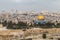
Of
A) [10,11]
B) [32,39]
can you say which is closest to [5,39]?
[32,39]

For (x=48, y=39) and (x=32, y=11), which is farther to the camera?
(x=32, y=11)

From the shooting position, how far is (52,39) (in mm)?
19219

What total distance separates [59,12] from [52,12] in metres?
4.91

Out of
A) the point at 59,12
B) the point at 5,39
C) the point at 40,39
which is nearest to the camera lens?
the point at 40,39

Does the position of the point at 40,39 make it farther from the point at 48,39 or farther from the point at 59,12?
the point at 59,12

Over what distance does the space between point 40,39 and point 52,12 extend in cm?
10630

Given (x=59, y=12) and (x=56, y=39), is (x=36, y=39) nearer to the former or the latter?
(x=56, y=39)

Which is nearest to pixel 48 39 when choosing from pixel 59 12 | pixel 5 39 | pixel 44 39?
pixel 44 39

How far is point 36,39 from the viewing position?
19.2 metres

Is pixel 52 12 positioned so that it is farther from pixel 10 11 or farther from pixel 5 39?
pixel 5 39

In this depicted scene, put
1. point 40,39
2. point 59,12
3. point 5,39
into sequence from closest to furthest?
point 40,39
point 5,39
point 59,12

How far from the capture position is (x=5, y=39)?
78.4ft

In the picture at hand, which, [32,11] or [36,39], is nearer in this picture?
[36,39]

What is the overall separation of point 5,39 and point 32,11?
10381 centimetres
